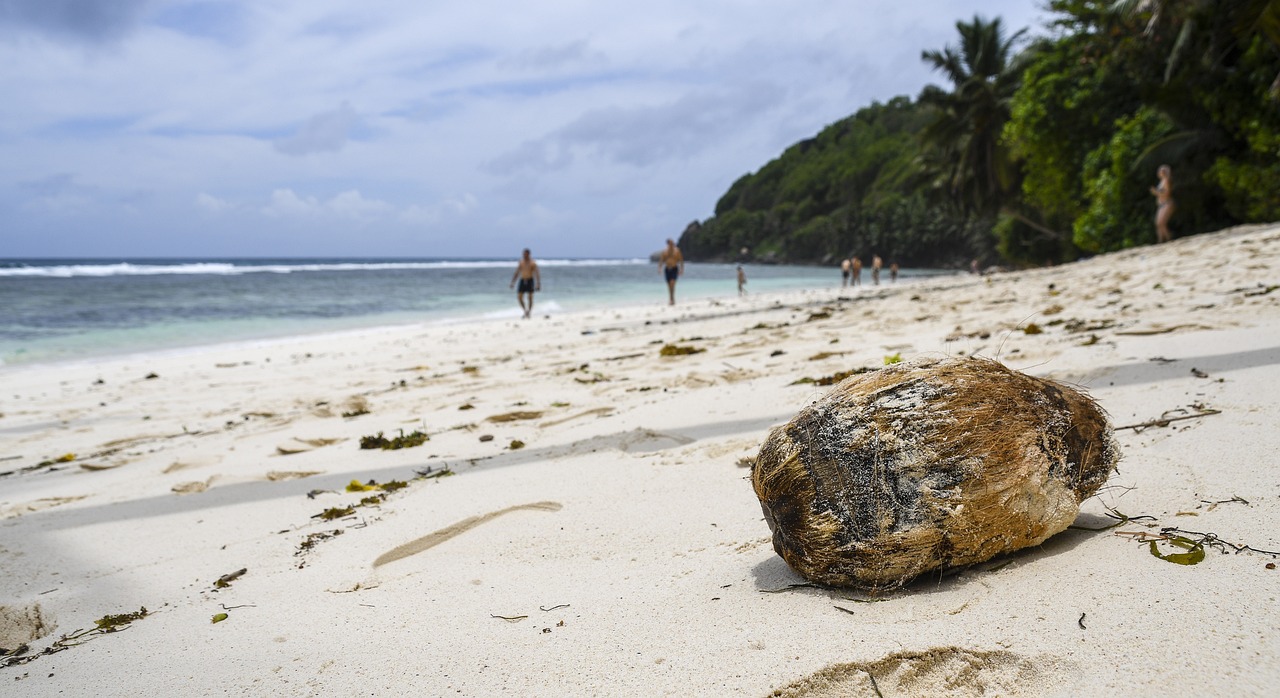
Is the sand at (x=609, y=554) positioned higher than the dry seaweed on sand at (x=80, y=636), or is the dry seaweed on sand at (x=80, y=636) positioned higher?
the sand at (x=609, y=554)

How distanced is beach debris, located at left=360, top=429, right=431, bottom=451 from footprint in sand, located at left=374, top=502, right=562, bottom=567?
1426 millimetres

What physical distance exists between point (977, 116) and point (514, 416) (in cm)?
2762

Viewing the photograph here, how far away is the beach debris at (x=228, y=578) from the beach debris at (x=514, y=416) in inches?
76.1

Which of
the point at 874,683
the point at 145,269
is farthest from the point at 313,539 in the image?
the point at 145,269

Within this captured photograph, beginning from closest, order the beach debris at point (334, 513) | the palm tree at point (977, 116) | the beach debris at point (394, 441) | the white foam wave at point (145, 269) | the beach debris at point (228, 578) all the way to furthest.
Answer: the beach debris at point (228, 578)
the beach debris at point (334, 513)
the beach debris at point (394, 441)
the palm tree at point (977, 116)
the white foam wave at point (145, 269)

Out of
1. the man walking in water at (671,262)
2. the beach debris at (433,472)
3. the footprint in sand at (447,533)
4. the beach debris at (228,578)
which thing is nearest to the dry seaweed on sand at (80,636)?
the beach debris at (228,578)

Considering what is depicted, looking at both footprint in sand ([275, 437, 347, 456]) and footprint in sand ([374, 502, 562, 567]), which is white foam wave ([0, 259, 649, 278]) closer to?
footprint in sand ([275, 437, 347, 456])

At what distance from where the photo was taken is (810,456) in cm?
172

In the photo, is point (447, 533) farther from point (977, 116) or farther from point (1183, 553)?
point (977, 116)

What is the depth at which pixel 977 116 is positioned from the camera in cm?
2670

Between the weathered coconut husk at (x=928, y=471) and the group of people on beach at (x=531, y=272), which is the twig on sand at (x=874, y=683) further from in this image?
the group of people on beach at (x=531, y=272)

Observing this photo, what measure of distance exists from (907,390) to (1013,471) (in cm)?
29

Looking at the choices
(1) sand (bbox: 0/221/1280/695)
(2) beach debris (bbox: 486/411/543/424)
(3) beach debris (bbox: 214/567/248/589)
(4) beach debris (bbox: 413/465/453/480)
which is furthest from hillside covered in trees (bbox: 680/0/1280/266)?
(3) beach debris (bbox: 214/567/248/589)

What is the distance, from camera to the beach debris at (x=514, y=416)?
14.1 ft
